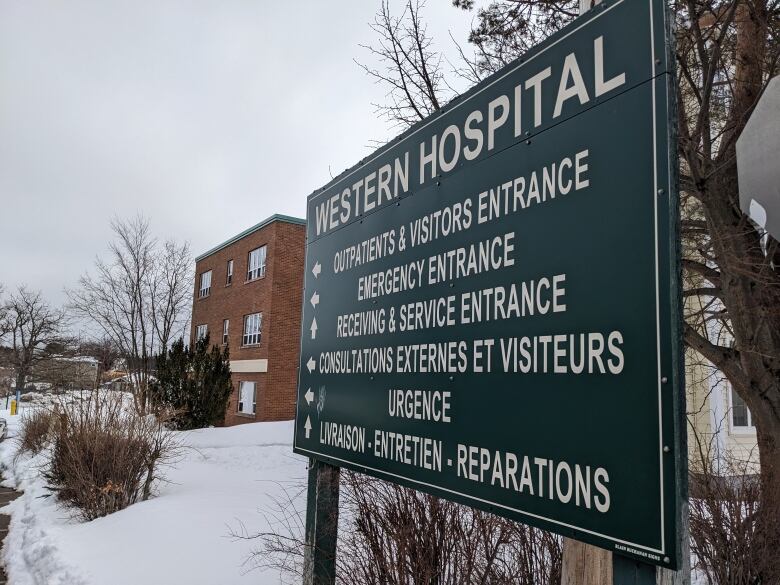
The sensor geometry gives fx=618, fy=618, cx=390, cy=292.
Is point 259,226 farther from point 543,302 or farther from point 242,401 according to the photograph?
point 543,302

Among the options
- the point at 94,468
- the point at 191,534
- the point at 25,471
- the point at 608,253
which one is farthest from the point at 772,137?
the point at 25,471

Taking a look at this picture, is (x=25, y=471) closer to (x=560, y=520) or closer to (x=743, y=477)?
(x=743, y=477)

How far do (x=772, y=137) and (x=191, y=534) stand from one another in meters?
6.81

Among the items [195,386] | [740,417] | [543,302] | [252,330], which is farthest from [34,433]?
[740,417]

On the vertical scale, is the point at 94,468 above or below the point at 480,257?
below

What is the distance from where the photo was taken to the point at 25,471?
514 inches

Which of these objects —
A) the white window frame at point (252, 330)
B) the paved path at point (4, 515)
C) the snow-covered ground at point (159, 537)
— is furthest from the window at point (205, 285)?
the snow-covered ground at point (159, 537)

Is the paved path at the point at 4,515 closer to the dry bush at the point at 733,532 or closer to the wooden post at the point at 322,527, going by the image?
the wooden post at the point at 322,527

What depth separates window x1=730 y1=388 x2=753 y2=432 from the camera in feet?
52.4

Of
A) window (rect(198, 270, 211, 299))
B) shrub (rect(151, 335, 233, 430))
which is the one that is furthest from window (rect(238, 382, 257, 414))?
window (rect(198, 270, 211, 299))

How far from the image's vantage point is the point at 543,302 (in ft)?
6.44

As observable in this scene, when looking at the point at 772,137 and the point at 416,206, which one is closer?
the point at 772,137

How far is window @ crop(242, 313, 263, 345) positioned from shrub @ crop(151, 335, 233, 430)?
3.33m

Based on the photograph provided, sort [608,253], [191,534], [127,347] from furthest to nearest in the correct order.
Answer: [127,347], [191,534], [608,253]
